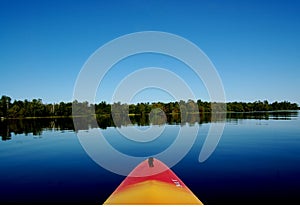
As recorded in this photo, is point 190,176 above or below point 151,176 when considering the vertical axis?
below

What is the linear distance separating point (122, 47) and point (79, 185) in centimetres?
414

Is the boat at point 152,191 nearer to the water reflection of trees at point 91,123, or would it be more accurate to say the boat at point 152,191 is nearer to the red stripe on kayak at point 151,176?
the red stripe on kayak at point 151,176

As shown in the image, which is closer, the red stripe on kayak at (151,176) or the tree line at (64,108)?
the red stripe on kayak at (151,176)

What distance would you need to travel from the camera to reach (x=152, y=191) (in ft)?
14.9

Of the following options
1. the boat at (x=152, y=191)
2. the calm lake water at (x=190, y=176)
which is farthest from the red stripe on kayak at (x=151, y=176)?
the calm lake water at (x=190, y=176)

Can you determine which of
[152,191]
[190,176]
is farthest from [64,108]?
[152,191]

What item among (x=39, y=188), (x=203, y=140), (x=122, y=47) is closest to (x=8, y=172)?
(x=39, y=188)

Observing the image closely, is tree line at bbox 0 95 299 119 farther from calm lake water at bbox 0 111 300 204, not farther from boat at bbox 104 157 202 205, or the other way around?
boat at bbox 104 157 202 205

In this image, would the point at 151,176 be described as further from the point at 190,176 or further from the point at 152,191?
the point at 190,176

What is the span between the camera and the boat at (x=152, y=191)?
172 inches

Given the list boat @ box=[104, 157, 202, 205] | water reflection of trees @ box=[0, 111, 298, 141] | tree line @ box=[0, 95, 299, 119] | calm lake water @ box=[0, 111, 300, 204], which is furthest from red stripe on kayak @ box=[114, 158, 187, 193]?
tree line @ box=[0, 95, 299, 119]

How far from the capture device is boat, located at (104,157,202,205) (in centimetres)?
438

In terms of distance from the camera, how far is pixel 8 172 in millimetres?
9930

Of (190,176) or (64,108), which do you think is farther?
(64,108)
